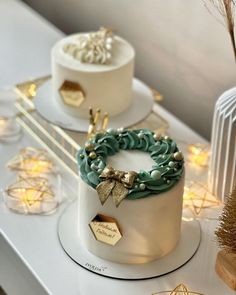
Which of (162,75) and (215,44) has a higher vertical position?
(215,44)

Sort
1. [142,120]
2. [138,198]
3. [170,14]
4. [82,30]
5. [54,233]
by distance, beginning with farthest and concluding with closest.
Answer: [82,30] < [170,14] < [142,120] < [54,233] < [138,198]

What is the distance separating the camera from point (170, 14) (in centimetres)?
147

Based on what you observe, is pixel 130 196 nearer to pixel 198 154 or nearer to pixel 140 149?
pixel 140 149

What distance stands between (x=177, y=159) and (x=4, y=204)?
0.32 meters

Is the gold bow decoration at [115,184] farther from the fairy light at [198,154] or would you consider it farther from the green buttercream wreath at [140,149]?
the fairy light at [198,154]

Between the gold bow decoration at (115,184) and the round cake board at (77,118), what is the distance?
29 cm

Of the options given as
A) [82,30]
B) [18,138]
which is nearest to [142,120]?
[18,138]

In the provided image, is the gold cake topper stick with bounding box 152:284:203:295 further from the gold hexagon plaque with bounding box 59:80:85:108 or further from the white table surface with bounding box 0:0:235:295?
the gold hexagon plaque with bounding box 59:80:85:108

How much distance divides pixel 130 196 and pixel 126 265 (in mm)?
131

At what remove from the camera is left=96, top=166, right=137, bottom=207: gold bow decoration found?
998 mm

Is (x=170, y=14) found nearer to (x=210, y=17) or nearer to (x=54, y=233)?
(x=210, y=17)

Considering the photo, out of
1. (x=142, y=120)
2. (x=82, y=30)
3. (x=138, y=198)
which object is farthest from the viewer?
(x=82, y=30)

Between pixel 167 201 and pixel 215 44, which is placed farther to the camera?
→ pixel 215 44

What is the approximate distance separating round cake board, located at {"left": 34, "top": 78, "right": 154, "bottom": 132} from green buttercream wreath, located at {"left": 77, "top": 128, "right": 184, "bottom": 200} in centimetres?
20
